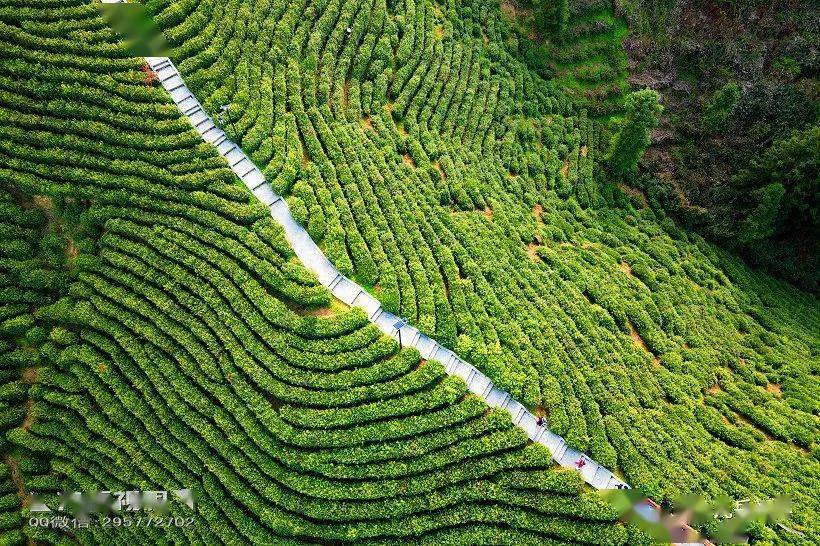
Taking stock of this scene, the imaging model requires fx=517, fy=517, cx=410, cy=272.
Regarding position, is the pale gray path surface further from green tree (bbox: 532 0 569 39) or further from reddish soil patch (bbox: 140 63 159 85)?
green tree (bbox: 532 0 569 39)

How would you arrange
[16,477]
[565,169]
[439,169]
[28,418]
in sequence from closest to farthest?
[16,477] < [28,418] < [439,169] < [565,169]

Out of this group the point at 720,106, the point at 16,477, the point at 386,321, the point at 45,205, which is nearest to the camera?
the point at 16,477

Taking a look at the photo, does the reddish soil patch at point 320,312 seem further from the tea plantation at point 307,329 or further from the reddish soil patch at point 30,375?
the reddish soil patch at point 30,375

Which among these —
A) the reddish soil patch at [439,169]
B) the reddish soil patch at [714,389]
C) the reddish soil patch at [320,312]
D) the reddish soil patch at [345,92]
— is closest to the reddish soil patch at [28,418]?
the reddish soil patch at [320,312]

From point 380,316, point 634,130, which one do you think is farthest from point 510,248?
point 634,130

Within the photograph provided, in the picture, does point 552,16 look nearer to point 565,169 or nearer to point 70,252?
point 565,169

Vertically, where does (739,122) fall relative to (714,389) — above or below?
above

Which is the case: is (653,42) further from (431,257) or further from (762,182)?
(431,257)
